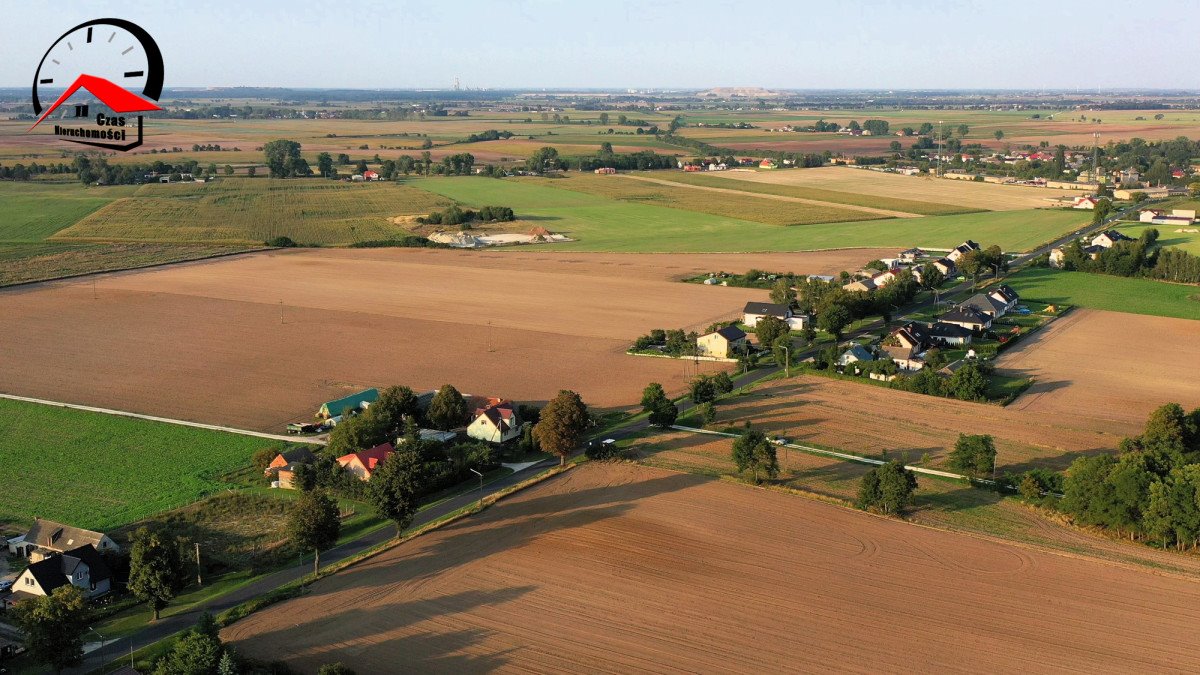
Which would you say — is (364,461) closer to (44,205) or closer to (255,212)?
(255,212)

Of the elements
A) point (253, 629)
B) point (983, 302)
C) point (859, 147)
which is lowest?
point (253, 629)

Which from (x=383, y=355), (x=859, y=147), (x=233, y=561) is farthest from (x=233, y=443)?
(x=859, y=147)

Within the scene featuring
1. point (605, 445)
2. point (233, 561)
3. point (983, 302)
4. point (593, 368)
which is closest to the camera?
point (233, 561)

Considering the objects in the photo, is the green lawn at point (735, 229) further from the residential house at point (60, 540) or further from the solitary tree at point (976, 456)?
the residential house at point (60, 540)

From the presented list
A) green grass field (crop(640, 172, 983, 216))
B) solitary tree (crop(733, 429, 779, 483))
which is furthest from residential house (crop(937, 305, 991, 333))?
green grass field (crop(640, 172, 983, 216))

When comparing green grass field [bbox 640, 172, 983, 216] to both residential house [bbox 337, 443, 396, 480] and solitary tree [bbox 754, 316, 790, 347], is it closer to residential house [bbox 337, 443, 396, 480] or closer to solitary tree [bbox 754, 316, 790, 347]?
solitary tree [bbox 754, 316, 790, 347]

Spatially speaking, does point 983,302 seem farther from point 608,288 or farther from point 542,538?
point 542,538
